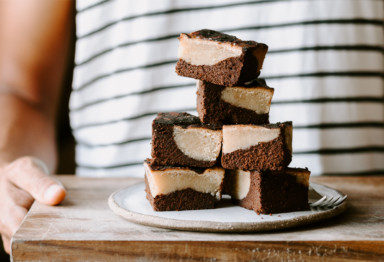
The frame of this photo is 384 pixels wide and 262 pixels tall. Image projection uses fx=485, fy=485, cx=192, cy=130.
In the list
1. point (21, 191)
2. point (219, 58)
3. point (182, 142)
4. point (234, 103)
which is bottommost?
point (21, 191)

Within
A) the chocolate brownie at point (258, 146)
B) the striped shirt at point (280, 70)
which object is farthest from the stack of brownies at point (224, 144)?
the striped shirt at point (280, 70)

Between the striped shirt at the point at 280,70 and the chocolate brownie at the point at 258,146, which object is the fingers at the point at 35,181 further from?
the striped shirt at the point at 280,70

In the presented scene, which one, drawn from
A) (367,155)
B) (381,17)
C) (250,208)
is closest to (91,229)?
(250,208)

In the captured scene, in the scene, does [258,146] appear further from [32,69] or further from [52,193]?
[32,69]

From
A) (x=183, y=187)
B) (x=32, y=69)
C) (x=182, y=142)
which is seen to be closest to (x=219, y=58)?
(x=182, y=142)

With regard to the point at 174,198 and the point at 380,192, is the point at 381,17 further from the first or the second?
the point at 174,198

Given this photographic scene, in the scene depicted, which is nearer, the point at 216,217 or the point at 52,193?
the point at 216,217
